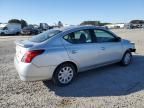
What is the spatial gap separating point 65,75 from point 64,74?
44 mm

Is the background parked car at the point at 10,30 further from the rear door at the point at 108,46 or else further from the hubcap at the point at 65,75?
the hubcap at the point at 65,75

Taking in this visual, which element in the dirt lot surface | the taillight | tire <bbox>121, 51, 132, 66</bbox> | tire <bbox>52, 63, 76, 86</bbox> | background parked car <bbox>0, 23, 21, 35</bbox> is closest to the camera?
the dirt lot surface

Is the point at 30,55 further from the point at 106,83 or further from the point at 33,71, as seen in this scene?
the point at 106,83

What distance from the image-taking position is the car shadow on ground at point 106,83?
18.1 ft

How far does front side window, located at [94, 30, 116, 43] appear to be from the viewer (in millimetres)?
6898

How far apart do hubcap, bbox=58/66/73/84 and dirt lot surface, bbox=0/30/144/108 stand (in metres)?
0.18

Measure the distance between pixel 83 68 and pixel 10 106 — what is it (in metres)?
2.45

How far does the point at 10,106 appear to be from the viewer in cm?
478

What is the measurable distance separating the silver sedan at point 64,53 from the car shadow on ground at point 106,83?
325mm

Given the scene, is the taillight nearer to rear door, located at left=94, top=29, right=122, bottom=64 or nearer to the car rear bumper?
the car rear bumper

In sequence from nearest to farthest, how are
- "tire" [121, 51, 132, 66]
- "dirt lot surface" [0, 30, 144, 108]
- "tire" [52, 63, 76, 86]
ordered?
"dirt lot surface" [0, 30, 144, 108], "tire" [52, 63, 76, 86], "tire" [121, 51, 132, 66]

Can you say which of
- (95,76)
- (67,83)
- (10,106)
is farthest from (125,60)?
(10,106)

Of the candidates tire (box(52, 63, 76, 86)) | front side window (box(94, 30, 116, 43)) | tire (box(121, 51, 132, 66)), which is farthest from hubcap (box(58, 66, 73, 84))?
tire (box(121, 51, 132, 66))

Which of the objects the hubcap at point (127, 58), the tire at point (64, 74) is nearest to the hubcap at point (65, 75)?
the tire at point (64, 74)
